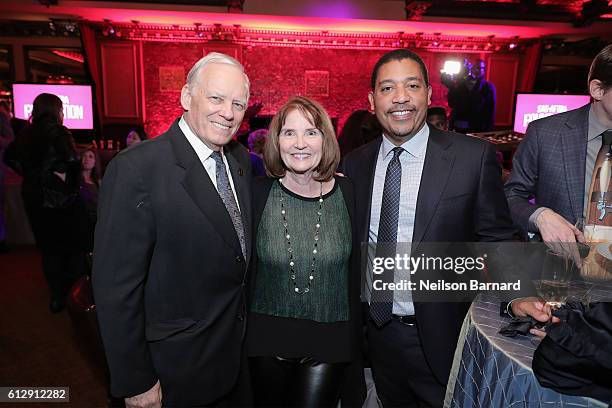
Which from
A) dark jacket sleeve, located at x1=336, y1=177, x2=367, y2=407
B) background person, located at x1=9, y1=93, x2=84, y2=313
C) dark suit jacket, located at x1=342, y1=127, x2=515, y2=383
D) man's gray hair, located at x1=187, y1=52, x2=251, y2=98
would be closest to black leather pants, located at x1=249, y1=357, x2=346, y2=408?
dark jacket sleeve, located at x1=336, y1=177, x2=367, y2=407

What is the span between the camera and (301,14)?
719cm

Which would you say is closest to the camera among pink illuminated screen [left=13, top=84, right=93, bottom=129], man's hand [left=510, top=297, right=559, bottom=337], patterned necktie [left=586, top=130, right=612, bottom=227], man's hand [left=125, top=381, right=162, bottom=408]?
man's hand [left=510, top=297, right=559, bottom=337]

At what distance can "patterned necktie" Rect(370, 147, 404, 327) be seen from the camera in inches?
67.7

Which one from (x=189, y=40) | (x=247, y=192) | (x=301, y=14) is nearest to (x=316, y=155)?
(x=247, y=192)

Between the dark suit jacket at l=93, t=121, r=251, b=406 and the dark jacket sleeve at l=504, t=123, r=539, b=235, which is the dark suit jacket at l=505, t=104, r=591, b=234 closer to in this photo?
the dark jacket sleeve at l=504, t=123, r=539, b=235

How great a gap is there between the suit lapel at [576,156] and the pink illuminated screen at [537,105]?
21.2 feet

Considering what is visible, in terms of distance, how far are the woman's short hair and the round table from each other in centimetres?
80

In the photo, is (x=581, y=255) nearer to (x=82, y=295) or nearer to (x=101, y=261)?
(x=101, y=261)

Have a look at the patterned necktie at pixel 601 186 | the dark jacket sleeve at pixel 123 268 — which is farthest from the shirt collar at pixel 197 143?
the patterned necktie at pixel 601 186

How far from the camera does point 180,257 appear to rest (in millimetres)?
1423

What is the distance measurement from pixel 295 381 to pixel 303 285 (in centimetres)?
39

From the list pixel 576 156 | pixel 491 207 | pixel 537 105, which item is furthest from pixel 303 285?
pixel 537 105

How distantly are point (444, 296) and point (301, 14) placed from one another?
656 centimetres

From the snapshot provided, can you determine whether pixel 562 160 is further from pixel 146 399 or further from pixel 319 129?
pixel 146 399
